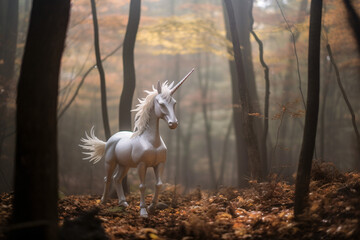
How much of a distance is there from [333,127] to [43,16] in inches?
886

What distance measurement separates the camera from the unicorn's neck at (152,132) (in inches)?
256

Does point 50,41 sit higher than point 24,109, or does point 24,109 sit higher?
point 50,41

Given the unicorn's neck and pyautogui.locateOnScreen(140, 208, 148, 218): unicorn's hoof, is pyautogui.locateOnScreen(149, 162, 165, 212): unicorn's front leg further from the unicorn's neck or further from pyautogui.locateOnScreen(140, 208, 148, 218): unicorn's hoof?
the unicorn's neck

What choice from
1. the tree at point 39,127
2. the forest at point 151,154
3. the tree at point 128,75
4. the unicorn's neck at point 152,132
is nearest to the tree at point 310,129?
the forest at point 151,154

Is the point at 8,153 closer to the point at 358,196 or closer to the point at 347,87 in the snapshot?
the point at 358,196

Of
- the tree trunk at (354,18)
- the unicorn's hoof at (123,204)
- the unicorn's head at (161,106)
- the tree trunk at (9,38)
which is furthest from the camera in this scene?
the tree trunk at (9,38)

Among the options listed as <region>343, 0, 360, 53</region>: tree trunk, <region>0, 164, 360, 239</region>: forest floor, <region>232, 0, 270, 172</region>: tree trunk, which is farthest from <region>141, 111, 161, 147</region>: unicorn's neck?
<region>232, 0, 270, 172</region>: tree trunk

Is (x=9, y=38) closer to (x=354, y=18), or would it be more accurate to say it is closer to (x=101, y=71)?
(x=101, y=71)

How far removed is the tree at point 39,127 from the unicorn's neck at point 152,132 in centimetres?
276

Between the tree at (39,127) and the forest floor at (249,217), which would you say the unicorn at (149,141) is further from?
the tree at (39,127)

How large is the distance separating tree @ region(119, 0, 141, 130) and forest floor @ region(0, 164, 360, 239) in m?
2.84

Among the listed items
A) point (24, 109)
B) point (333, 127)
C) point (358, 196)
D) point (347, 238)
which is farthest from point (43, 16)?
point (333, 127)

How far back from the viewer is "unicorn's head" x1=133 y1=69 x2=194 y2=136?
618cm

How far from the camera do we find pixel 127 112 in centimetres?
934
